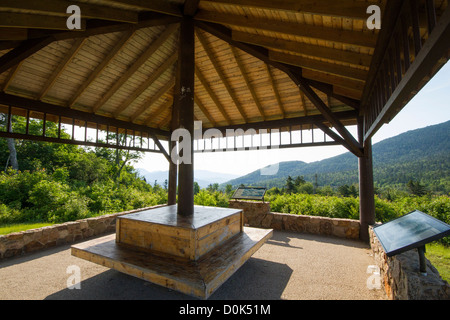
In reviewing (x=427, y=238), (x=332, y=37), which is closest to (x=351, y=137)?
(x=332, y=37)

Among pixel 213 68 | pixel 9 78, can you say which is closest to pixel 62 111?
pixel 9 78

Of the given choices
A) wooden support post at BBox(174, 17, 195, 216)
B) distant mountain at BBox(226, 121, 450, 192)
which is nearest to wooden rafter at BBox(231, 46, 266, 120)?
wooden support post at BBox(174, 17, 195, 216)

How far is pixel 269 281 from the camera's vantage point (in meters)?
3.82

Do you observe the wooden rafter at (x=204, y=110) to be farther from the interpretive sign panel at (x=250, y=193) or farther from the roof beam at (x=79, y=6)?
the roof beam at (x=79, y=6)

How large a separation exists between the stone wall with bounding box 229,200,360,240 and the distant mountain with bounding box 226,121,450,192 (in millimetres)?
58401

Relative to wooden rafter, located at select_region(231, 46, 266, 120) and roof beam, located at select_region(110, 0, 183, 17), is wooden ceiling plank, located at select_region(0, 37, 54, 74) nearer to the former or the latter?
roof beam, located at select_region(110, 0, 183, 17)

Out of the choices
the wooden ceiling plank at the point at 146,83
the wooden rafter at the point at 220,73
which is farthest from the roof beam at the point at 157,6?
the wooden ceiling plank at the point at 146,83

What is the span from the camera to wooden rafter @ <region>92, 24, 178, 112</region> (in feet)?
16.2

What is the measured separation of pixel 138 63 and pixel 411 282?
6744 millimetres

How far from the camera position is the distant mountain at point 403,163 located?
60.7 metres

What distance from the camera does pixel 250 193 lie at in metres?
8.24

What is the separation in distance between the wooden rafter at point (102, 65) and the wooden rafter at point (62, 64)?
1.96 feet
